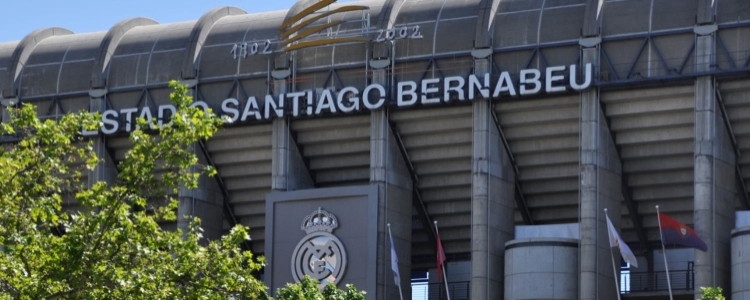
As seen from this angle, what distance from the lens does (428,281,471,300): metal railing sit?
4045 inches

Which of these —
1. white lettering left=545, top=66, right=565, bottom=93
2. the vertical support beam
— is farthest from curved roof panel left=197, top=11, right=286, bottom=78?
white lettering left=545, top=66, right=565, bottom=93

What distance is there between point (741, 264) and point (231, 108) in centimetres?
2858

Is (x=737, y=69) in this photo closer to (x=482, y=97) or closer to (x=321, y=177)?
(x=482, y=97)

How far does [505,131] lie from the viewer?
95562 millimetres

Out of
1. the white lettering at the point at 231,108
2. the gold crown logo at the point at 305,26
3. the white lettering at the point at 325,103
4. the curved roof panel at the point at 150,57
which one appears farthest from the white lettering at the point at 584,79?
the curved roof panel at the point at 150,57

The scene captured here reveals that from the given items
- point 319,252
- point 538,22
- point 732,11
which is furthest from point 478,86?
point 732,11

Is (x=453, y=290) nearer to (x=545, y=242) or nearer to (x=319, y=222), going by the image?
(x=319, y=222)

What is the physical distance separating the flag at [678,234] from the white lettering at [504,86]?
1034 centimetres

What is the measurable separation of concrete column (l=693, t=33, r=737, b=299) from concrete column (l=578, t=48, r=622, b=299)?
186 inches

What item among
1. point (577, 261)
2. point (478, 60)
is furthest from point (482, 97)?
point (577, 261)

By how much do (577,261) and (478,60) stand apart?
11.2 m

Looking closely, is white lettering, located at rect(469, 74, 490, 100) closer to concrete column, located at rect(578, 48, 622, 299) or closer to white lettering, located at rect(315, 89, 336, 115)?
concrete column, located at rect(578, 48, 622, 299)

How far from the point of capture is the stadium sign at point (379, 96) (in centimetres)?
9219

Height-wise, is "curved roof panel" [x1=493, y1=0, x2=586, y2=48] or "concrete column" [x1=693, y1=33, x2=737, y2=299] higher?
"curved roof panel" [x1=493, y1=0, x2=586, y2=48]
